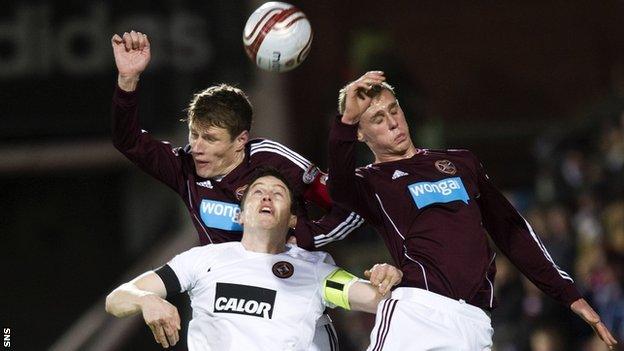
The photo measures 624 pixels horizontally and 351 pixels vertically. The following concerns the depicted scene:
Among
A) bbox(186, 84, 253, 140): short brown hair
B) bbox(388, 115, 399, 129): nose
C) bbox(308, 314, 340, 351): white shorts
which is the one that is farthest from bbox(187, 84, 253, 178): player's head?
bbox(308, 314, 340, 351): white shorts

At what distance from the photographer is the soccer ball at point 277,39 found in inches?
258

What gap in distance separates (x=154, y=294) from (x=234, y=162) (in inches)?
38.0

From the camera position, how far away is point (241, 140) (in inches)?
260

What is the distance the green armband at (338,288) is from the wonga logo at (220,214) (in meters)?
0.54

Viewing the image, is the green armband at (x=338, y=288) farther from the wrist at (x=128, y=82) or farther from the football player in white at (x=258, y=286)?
the wrist at (x=128, y=82)

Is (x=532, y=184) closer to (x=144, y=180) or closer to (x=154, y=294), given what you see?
(x=144, y=180)

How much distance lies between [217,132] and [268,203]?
19.4 inches

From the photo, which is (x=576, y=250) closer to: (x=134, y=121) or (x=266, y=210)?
(x=266, y=210)

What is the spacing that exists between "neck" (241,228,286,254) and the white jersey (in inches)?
1.1

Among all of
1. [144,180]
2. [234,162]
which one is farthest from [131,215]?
[234,162]

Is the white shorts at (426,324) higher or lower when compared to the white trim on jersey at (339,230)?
lower

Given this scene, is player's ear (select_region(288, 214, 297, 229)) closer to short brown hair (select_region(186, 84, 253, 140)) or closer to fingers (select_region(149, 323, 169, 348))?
short brown hair (select_region(186, 84, 253, 140))

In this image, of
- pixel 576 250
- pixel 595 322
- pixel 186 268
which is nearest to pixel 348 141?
pixel 186 268

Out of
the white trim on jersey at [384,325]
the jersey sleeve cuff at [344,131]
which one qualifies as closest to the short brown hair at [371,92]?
the jersey sleeve cuff at [344,131]
